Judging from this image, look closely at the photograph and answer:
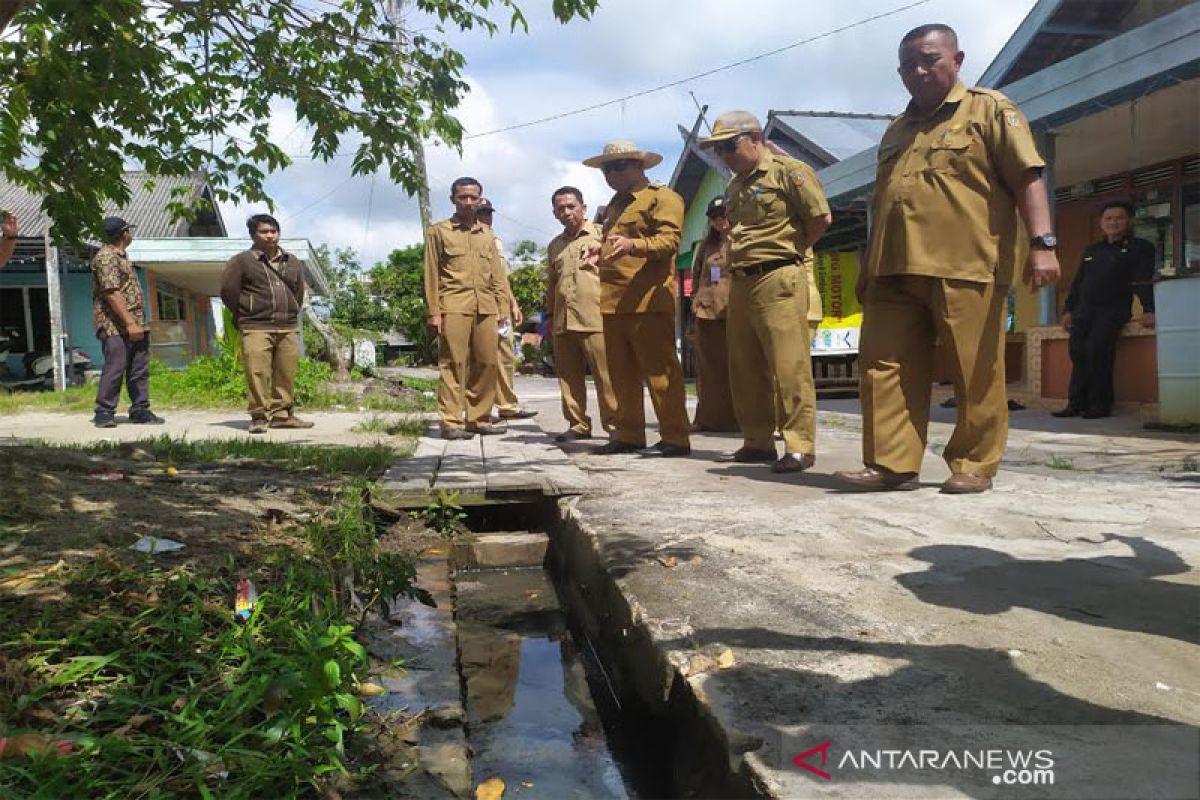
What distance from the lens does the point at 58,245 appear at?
11.5ft

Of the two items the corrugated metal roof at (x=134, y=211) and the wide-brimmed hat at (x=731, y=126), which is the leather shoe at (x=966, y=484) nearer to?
the wide-brimmed hat at (x=731, y=126)

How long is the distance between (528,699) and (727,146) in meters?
3.24

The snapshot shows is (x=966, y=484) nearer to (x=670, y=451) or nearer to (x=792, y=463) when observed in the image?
(x=792, y=463)

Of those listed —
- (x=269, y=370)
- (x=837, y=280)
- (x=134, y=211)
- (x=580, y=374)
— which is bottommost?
(x=580, y=374)

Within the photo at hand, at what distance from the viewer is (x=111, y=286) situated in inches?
299

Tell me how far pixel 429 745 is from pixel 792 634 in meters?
0.82

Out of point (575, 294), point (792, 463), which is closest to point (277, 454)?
point (575, 294)

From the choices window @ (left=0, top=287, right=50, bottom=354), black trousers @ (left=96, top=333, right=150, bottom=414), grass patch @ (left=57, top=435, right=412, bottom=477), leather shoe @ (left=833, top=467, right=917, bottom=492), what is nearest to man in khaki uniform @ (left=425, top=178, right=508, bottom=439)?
grass patch @ (left=57, top=435, right=412, bottom=477)

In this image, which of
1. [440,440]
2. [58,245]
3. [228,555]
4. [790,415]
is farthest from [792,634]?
[440,440]

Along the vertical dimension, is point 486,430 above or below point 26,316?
below

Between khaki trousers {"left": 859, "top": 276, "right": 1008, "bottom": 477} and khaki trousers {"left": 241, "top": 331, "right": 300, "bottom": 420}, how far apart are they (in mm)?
5203

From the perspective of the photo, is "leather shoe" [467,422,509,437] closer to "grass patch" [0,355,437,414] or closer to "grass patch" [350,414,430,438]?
"grass patch" [350,414,430,438]

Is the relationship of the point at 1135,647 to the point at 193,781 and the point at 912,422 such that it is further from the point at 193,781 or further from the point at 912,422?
the point at 912,422

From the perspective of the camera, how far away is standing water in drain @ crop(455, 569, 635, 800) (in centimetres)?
203
